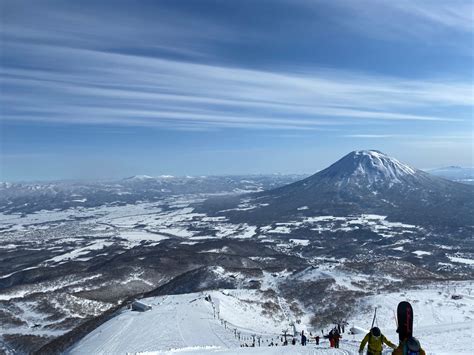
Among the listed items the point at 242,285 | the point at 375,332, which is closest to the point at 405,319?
the point at 375,332

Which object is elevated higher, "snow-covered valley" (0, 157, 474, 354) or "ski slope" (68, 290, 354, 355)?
"ski slope" (68, 290, 354, 355)

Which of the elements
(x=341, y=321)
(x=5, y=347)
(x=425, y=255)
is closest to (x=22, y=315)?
(x=5, y=347)

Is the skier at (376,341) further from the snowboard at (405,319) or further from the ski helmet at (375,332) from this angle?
the snowboard at (405,319)

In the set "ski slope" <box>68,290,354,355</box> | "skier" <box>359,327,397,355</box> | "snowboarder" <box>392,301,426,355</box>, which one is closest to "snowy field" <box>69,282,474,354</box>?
"ski slope" <box>68,290,354,355</box>

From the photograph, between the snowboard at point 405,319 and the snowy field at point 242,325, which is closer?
the snowboard at point 405,319

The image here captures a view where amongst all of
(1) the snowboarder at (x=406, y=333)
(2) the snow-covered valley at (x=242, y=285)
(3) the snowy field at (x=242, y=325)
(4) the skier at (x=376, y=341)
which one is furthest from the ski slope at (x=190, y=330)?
(1) the snowboarder at (x=406, y=333)

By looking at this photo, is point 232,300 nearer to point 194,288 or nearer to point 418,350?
point 194,288

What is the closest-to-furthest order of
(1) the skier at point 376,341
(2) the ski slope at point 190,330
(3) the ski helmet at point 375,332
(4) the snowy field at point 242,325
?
1. (3) the ski helmet at point 375,332
2. (1) the skier at point 376,341
3. (4) the snowy field at point 242,325
4. (2) the ski slope at point 190,330

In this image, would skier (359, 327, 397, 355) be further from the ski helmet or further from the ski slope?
the ski slope
